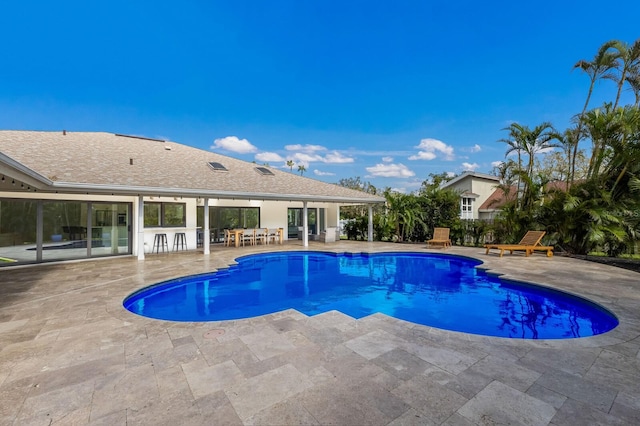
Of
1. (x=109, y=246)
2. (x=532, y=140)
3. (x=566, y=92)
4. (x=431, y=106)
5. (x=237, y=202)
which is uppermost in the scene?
(x=431, y=106)

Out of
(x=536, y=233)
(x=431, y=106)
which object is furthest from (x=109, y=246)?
(x=431, y=106)

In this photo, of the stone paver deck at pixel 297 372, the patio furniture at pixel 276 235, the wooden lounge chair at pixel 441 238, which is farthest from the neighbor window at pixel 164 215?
the wooden lounge chair at pixel 441 238

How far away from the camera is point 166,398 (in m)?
2.85

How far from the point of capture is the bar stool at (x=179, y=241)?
1402cm

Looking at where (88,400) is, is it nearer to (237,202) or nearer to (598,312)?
(598,312)

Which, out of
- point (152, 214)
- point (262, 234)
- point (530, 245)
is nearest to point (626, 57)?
point (530, 245)

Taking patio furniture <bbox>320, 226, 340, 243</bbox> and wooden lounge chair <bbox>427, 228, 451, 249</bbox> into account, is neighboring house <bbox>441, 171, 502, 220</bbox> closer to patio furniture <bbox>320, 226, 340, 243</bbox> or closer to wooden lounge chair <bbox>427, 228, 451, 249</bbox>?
wooden lounge chair <bbox>427, 228, 451, 249</bbox>

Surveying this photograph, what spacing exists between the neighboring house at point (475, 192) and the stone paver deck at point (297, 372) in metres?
19.4

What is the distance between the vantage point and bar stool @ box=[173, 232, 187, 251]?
1402 centimetres

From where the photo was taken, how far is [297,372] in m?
3.33

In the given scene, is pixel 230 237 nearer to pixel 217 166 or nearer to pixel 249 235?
pixel 249 235

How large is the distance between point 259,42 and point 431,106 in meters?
13.8

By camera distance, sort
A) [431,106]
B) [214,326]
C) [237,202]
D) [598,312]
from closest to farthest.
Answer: [214,326] → [598,312] → [237,202] → [431,106]

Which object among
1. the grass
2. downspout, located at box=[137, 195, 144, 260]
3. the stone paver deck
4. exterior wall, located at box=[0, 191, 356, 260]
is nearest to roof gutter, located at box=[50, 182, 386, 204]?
→ downspout, located at box=[137, 195, 144, 260]
